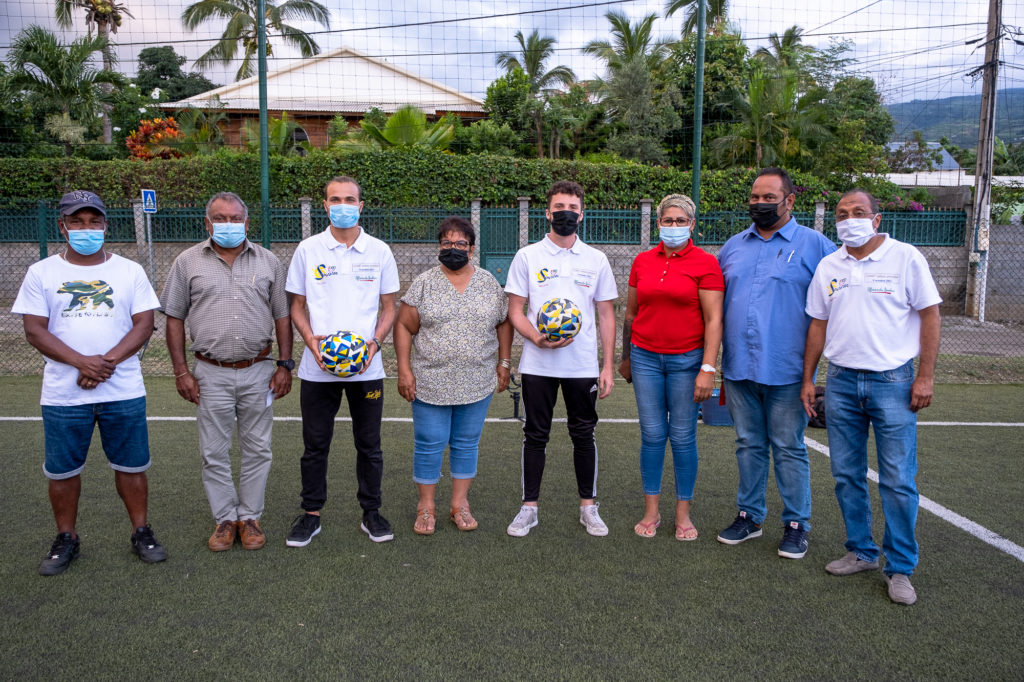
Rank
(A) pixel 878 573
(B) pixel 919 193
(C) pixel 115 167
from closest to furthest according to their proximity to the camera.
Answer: (A) pixel 878 573 → (C) pixel 115 167 → (B) pixel 919 193

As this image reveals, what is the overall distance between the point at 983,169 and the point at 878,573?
14628mm

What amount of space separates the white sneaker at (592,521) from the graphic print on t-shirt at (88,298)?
8.84ft

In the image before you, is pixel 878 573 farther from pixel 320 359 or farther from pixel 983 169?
pixel 983 169

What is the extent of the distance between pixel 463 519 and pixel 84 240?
2415 mm

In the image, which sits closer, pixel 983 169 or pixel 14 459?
pixel 14 459

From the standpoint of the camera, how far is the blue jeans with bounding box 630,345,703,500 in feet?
13.3

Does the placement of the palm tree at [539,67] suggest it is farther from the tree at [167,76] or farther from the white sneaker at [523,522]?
the white sneaker at [523,522]

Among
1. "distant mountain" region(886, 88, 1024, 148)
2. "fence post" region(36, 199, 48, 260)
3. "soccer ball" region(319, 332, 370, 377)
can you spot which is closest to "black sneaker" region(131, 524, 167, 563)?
"soccer ball" region(319, 332, 370, 377)

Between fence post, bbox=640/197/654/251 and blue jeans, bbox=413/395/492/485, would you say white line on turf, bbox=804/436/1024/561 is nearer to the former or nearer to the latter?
blue jeans, bbox=413/395/492/485

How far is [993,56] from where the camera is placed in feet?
49.1

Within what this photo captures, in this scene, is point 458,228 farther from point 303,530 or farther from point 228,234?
point 303,530

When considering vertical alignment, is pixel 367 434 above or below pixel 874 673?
above

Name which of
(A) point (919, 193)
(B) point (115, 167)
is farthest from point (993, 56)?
(B) point (115, 167)

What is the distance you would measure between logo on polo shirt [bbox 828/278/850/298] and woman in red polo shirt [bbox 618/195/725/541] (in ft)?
1.79
